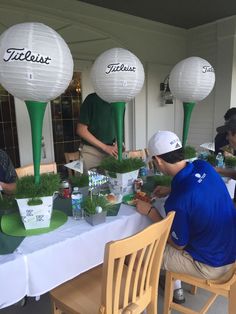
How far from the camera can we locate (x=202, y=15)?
4195 millimetres

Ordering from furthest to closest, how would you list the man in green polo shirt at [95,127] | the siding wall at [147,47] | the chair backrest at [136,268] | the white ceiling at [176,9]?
1. the white ceiling at [176,9]
2. the siding wall at [147,47]
3. the man in green polo shirt at [95,127]
4. the chair backrest at [136,268]

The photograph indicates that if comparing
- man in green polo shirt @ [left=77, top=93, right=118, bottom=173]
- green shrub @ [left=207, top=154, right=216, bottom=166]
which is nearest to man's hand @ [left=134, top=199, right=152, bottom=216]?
man in green polo shirt @ [left=77, top=93, right=118, bottom=173]

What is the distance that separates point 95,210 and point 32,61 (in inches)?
28.7

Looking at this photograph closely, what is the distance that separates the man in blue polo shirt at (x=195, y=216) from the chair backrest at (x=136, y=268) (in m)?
0.15

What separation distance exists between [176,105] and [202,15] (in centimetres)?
155

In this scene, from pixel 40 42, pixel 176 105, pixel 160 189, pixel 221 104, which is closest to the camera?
pixel 40 42

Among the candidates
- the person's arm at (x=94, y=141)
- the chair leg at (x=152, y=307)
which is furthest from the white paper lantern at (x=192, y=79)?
the chair leg at (x=152, y=307)

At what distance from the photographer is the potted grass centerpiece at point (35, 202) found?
119cm

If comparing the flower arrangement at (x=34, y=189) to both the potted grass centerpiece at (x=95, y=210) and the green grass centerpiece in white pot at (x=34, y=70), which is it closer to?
the green grass centerpiece in white pot at (x=34, y=70)

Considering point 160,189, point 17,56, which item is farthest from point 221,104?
point 17,56

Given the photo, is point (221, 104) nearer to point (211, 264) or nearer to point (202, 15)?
point (202, 15)

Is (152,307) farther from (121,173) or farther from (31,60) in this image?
(31,60)

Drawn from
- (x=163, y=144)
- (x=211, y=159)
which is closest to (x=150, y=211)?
(x=163, y=144)

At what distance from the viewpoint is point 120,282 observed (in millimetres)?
1028
